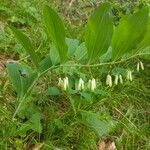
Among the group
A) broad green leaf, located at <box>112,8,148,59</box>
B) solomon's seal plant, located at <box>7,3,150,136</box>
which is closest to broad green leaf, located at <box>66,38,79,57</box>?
solomon's seal plant, located at <box>7,3,150,136</box>

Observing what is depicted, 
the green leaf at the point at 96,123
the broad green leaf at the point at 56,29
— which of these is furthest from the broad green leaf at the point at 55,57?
the green leaf at the point at 96,123

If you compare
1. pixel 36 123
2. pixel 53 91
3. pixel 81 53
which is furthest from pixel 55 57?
pixel 53 91

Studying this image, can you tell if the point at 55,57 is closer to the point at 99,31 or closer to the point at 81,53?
the point at 81,53

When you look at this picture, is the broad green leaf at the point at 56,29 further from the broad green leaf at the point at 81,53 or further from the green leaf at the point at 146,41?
the green leaf at the point at 146,41

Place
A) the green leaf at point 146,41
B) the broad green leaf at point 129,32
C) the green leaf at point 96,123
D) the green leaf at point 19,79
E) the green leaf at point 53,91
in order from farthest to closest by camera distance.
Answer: the green leaf at point 53,91 → the green leaf at point 96,123 → the green leaf at point 19,79 → the green leaf at point 146,41 → the broad green leaf at point 129,32

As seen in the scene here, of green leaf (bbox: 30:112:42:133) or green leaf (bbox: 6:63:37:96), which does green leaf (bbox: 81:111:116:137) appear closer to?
green leaf (bbox: 30:112:42:133)
